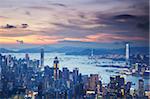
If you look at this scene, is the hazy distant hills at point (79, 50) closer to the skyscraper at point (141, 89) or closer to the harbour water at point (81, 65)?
the harbour water at point (81, 65)

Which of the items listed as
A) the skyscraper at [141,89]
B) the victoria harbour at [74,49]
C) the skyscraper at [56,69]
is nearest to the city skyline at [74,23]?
the victoria harbour at [74,49]

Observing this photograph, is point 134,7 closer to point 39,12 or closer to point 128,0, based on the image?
point 128,0

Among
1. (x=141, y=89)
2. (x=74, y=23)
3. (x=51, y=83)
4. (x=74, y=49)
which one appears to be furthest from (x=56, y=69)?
(x=141, y=89)

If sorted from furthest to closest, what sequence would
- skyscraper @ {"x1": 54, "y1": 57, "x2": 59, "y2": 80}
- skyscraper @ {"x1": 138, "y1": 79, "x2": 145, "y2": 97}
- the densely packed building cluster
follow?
skyscraper @ {"x1": 138, "y1": 79, "x2": 145, "y2": 97}
skyscraper @ {"x1": 54, "y1": 57, "x2": 59, "y2": 80}
the densely packed building cluster

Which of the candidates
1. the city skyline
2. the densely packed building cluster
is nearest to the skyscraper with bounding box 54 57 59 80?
the densely packed building cluster

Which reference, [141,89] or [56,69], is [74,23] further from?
[141,89]

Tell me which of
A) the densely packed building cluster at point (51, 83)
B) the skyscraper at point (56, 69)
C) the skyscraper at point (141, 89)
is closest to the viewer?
the densely packed building cluster at point (51, 83)

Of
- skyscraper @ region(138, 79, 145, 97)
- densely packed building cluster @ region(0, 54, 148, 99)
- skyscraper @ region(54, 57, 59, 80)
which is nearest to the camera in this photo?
densely packed building cluster @ region(0, 54, 148, 99)

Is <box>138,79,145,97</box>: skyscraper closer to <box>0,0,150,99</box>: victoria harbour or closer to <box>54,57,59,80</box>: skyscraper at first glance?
<box>0,0,150,99</box>: victoria harbour
